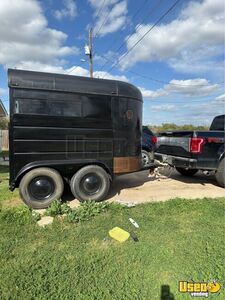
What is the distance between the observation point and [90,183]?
5949mm

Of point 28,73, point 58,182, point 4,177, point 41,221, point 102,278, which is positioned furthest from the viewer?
point 4,177

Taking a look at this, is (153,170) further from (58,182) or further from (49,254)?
(49,254)

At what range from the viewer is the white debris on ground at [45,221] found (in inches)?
184

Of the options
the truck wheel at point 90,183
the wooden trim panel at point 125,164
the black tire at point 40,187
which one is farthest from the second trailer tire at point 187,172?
the black tire at point 40,187

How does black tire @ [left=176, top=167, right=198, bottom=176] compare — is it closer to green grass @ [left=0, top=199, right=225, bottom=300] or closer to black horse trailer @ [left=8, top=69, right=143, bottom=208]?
black horse trailer @ [left=8, top=69, right=143, bottom=208]

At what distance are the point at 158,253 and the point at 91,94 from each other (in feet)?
11.9

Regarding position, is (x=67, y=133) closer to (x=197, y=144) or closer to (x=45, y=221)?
(x=45, y=221)

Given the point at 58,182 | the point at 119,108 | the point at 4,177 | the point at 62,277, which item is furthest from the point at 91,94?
the point at 4,177

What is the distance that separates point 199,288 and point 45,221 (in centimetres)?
291

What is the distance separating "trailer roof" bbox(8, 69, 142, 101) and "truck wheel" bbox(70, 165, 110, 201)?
1755mm

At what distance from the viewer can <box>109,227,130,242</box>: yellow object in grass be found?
4.07 meters

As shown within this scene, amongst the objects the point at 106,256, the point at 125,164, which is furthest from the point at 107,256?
the point at 125,164

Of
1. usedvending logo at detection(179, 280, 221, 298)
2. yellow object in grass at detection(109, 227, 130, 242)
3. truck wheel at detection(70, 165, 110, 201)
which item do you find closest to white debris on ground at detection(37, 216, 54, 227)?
truck wheel at detection(70, 165, 110, 201)

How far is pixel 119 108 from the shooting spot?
20.0 feet
